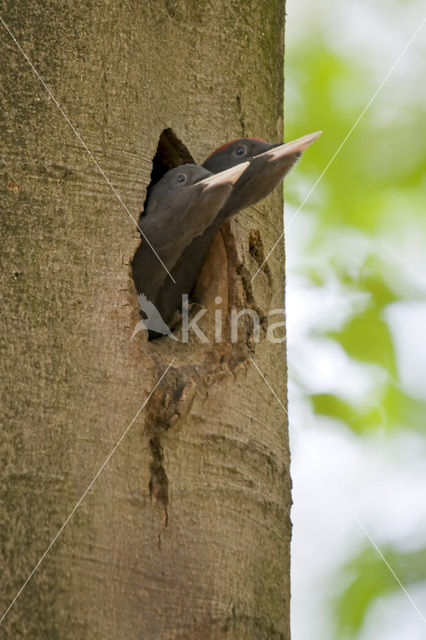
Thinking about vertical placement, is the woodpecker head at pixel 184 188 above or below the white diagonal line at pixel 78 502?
above

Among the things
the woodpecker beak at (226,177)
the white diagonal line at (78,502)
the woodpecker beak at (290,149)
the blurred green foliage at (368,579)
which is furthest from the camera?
the blurred green foliage at (368,579)

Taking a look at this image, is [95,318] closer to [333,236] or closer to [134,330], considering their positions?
[134,330]

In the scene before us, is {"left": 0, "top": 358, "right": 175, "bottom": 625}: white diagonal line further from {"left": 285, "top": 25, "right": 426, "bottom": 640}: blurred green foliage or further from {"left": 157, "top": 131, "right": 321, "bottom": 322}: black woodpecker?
{"left": 285, "top": 25, "right": 426, "bottom": 640}: blurred green foliage

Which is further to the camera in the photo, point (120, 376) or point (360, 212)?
point (360, 212)

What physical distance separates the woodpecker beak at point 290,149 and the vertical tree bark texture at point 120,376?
153mm

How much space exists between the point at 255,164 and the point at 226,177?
145 mm

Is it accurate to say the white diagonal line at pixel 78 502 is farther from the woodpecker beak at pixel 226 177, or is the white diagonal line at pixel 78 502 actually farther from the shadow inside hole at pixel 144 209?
the woodpecker beak at pixel 226 177

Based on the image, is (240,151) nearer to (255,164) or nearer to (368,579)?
(255,164)

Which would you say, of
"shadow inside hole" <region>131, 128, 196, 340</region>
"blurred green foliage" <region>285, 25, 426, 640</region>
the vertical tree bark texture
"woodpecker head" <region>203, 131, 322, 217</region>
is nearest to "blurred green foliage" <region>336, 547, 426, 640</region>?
"blurred green foliage" <region>285, 25, 426, 640</region>

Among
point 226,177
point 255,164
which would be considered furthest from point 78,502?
point 255,164

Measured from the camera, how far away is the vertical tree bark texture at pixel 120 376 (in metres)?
1.99

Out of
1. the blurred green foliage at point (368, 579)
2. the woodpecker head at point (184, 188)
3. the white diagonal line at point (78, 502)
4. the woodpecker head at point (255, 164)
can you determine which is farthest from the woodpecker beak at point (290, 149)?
the blurred green foliage at point (368, 579)

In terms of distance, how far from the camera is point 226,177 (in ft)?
7.86

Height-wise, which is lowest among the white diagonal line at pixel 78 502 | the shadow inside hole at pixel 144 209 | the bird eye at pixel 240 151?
the white diagonal line at pixel 78 502
